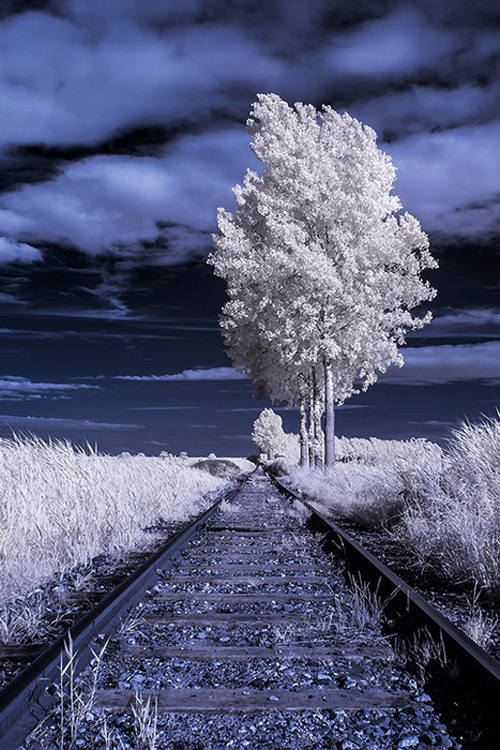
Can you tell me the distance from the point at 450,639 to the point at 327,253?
60.0 ft

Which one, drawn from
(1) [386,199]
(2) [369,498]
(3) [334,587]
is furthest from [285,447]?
(3) [334,587]

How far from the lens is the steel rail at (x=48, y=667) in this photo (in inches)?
97.5

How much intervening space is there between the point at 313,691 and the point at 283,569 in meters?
3.12

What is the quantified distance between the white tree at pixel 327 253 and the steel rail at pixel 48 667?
15.1 m

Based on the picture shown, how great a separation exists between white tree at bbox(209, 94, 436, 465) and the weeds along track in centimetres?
1455

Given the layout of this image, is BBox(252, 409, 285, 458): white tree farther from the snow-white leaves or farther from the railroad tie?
the railroad tie

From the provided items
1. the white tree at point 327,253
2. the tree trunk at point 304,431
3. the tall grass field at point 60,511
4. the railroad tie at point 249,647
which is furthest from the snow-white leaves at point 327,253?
the railroad tie at point 249,647

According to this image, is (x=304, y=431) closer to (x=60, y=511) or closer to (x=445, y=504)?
(x=445, y=504)

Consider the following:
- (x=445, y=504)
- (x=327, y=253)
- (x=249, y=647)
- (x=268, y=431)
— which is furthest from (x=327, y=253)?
(x=268, y=431)

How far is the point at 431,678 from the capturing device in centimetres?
315

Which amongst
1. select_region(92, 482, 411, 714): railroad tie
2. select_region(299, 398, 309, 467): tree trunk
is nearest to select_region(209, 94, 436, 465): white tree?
select_region(299, 398, 309, 467): tree trunk

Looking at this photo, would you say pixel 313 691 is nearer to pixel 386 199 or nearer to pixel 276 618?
pixel 276 618

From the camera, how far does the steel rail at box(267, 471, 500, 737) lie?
8.84ft

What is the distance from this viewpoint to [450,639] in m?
3.22
